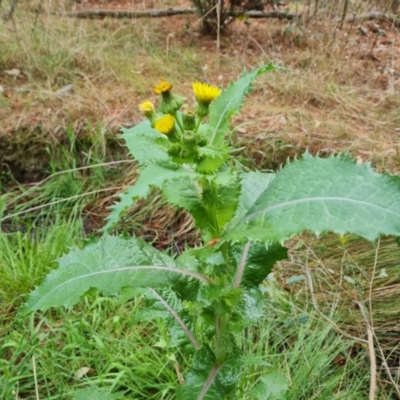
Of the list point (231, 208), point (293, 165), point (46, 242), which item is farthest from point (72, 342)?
point (293, 165)

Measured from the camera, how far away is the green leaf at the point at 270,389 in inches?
52.4

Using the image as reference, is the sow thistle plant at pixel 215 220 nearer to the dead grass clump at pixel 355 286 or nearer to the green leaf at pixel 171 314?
the green leaf at pixel 171 314

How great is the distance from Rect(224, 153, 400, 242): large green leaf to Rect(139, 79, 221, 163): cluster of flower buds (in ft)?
0.60

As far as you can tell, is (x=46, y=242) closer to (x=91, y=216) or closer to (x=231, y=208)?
(x=91, y=216)

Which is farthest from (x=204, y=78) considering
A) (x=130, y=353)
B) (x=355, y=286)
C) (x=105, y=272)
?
(x=105, y=272)

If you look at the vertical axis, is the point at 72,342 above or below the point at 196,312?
below

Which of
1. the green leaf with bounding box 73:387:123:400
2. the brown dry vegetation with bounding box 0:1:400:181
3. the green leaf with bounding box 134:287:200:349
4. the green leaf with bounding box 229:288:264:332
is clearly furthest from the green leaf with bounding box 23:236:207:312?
the brown dry vegetation with bounding box 0:1:400:181

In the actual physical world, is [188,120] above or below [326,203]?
above

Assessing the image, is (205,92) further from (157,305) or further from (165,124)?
(157,305)

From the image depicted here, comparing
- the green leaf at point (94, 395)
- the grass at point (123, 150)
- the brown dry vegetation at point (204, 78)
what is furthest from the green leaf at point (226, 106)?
the brown dry vegetation at point (204, 78)

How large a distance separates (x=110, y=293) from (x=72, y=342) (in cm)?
111

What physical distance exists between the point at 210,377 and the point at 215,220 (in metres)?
0.42

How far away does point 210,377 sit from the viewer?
119 centimetres

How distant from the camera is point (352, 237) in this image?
223 cm
